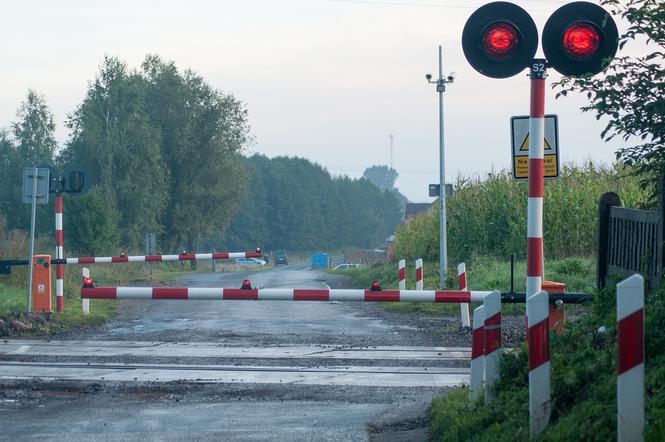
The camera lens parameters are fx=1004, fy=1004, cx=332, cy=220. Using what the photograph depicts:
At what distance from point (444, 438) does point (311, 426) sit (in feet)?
4.47

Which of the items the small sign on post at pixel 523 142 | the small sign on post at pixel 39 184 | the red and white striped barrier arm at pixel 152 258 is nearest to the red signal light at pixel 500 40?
the small sign on post at pixel 523 142

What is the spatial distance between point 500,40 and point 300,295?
441 cm

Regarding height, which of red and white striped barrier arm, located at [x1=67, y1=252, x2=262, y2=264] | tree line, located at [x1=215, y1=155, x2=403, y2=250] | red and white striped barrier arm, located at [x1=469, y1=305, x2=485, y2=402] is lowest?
red and white striped barrier arm, located at [x1=469, y1=305, x2=485, y2=402]

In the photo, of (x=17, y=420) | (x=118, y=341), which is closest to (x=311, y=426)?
(x=17, y=420)

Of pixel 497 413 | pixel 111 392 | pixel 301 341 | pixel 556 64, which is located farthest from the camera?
pixel 301 341

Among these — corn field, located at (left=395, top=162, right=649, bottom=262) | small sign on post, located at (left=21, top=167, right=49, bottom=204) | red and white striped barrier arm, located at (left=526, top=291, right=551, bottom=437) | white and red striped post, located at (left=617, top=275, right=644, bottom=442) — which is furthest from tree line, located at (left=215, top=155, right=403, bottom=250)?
white and red striped post, located at (left=617, top=275, right=644, bottom=442)

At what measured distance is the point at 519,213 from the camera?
26672 mm

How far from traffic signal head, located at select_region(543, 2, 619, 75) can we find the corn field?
51.0ft

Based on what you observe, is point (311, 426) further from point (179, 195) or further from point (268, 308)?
point (179, 195)

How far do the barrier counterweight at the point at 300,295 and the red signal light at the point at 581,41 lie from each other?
3.81 m

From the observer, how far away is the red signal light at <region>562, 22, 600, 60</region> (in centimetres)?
755

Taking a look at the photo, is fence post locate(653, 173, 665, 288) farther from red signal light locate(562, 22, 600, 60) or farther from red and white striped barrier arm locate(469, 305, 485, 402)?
red and white striped barrier arm locate(469, 305, 485, 402)

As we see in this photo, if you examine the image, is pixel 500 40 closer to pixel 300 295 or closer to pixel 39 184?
pixel 300 295

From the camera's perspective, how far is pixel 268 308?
1970 cm
